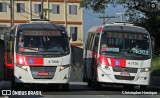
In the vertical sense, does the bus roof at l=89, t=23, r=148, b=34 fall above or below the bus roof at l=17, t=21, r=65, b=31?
below

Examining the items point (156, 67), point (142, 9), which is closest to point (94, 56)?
point (156, 67)

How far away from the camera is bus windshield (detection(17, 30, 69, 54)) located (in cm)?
2048

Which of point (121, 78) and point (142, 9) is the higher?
point (142, 9)

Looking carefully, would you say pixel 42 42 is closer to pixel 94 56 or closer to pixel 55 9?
pixel 94 56

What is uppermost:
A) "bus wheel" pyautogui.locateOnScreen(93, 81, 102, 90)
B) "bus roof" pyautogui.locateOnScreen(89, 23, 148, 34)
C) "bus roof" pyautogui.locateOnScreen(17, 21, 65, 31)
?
"bus roof" pyautogui.locateOnScreen(17, 21, 65, 31)

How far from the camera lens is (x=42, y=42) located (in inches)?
817

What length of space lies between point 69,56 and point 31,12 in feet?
203

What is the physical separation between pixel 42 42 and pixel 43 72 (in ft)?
4.31

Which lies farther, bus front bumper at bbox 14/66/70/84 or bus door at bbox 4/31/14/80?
bus door at bbox 4/31/14/80

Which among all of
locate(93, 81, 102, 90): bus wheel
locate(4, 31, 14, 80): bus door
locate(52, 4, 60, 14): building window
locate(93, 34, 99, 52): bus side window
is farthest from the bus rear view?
locate(52, 4, 60, 14): building window

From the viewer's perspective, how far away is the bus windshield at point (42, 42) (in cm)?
2048

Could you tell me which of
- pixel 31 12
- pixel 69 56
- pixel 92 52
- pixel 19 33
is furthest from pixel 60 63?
pixel 31 12

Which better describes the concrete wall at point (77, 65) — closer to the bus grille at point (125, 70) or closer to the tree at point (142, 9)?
the tree at point (142, 9)

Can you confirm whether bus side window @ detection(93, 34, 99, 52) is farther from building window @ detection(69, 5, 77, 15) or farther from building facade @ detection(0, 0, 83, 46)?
building window @ detection(69, 5, 77, 15)
